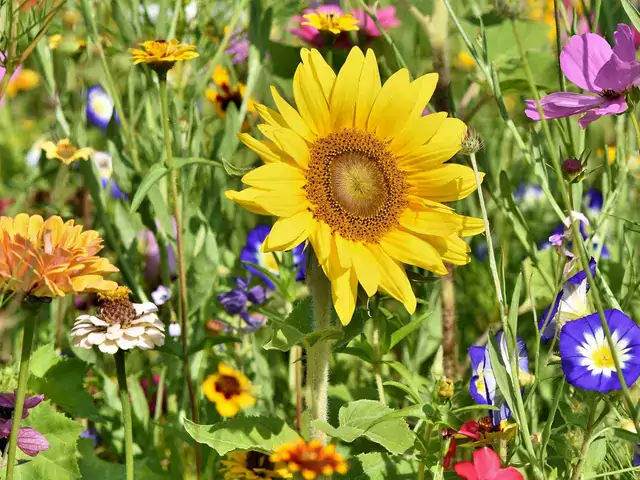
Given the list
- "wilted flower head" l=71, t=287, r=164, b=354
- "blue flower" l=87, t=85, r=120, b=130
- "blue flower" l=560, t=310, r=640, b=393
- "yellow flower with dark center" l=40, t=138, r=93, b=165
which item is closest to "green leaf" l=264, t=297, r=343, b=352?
"wilted flower head" l=71, t=287, r=164, b=354

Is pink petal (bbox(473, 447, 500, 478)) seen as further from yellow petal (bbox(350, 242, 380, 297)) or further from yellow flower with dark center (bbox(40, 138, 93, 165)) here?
yellow flower with dark center (bbox(40, 138, 93, 165))

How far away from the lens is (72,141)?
138 cm

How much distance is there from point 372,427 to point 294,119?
1.08 feet

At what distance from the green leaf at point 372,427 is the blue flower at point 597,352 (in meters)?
0.18

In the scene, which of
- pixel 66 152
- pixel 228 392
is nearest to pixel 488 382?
pixel 228 392

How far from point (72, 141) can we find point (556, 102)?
78cm

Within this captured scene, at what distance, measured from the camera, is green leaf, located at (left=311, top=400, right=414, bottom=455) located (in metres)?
0.91

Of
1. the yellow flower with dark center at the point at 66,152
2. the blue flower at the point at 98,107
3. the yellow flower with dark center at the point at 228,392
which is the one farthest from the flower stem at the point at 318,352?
the blue flower at the point at 98,107

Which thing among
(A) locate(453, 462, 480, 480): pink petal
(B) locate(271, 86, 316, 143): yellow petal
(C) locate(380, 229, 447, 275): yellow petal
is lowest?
(A) locate(453, 462, 480, 480): pink petal

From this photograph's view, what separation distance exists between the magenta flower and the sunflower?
107 mm

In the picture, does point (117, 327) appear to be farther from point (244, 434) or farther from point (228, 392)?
point (228, 392)

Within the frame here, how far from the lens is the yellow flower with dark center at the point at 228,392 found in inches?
47.4

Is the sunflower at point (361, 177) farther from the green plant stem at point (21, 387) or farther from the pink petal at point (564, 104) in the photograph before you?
the green plant stem at point (21, 387)

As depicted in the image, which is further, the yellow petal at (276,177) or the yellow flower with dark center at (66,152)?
the yellow flower with dark center at (66,152)
